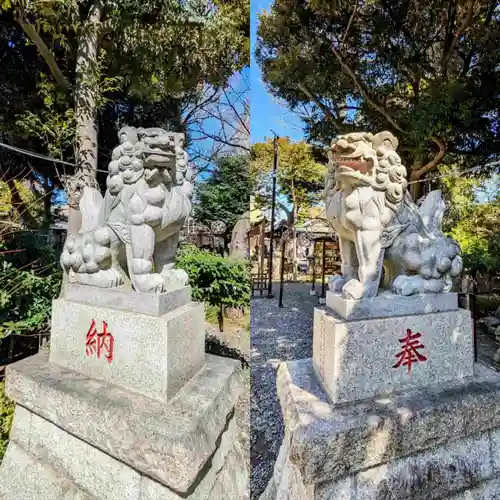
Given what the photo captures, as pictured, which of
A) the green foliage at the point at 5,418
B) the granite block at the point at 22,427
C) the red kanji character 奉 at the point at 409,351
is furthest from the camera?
the green foliage at the point at 5,418

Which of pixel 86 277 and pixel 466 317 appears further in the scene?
pixel 86 277

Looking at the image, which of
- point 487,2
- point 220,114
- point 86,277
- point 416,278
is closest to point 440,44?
point 487,2

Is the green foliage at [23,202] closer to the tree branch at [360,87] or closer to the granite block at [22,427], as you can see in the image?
the granite block at [22,427]

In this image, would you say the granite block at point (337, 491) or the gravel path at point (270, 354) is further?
the gravel path at point (270, 354)

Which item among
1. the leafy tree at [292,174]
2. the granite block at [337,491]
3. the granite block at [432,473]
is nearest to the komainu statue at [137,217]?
the granite block at [337,491]

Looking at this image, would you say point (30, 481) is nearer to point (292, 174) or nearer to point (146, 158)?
point (146, 158)

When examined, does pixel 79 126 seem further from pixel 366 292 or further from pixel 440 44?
pixel 440 44

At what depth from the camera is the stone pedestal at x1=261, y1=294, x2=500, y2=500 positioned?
1.12 meters

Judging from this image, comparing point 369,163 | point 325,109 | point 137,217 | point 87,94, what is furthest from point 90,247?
point 325,109

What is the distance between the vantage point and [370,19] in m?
3.27

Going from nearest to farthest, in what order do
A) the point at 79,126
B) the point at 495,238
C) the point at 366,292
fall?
the point at 366,292
the point at 79,126
the point at 495,238

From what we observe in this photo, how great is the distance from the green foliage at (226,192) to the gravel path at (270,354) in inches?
51.9

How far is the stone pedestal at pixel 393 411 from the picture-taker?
43.9 inches

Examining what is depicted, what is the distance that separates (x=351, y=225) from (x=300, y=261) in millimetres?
6096
